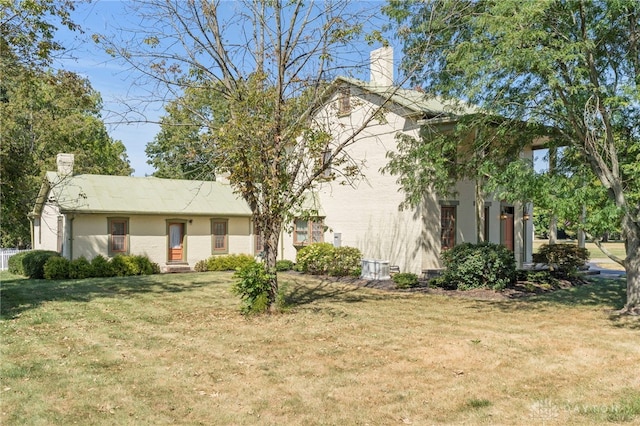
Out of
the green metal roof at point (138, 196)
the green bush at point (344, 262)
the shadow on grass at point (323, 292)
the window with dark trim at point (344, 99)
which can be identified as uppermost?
the window with dark trim at point (344, 99)

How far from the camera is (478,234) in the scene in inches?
661

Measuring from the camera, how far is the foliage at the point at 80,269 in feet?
59.3

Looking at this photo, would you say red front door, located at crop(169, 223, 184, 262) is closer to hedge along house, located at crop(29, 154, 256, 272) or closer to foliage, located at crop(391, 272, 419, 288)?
hedge along house, located at crop(29, 154, 256, 272)

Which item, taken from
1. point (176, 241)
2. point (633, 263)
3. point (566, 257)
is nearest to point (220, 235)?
point (176, 241)

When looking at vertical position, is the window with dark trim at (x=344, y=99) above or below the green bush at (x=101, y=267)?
above

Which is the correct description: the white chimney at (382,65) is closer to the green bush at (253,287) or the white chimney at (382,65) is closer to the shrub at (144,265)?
the green bush at (253,287)

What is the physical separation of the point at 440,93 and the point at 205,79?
21.9 ft


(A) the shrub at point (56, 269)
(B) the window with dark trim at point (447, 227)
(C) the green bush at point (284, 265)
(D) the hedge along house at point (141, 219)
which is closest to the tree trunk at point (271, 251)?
(B) the window with dark trim at point (447, 227)

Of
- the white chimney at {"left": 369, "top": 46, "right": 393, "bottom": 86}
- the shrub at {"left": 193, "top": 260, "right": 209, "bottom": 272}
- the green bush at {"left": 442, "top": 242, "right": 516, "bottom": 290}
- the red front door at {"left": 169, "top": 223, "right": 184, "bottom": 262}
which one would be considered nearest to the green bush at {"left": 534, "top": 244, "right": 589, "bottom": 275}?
the green bush at {"left": 442, "top": 242, "right": 516, "bottom": 290}

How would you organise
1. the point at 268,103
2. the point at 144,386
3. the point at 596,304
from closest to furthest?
the point at 144,386 → the point at 268,103 → the point at 596,304

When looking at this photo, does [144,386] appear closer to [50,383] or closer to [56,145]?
[50,383]

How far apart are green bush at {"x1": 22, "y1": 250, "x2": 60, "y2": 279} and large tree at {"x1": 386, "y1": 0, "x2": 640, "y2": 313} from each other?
15757 mm

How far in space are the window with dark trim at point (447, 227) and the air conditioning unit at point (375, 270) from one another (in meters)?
2.37

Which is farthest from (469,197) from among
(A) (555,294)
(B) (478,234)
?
(A) (555,294)
